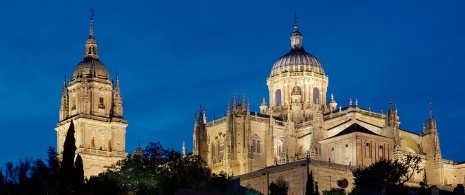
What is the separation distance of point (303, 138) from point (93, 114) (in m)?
27.3

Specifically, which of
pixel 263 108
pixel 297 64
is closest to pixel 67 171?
pixel 297 64

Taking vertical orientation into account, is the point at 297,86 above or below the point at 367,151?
above

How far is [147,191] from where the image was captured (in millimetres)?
97312

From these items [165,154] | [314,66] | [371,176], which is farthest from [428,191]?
[314,66]

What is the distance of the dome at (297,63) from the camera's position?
133125mm

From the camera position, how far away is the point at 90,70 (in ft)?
443

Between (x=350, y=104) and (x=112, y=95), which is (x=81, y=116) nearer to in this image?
(x=112, y=95)

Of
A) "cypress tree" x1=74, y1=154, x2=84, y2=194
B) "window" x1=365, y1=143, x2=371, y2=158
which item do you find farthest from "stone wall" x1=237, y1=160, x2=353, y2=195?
"cypress tree" x1=74, y1=154, x2=84, y2=194

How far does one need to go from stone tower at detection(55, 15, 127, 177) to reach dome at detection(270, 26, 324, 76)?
20.9 meters

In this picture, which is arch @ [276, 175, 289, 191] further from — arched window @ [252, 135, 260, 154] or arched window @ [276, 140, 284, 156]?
arched window @ [276, 140, 284, 156]

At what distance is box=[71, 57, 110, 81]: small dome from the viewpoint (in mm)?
134500

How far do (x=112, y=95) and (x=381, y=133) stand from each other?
36865mm

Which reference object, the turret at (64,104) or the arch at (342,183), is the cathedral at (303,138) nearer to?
the arch at (342,183)

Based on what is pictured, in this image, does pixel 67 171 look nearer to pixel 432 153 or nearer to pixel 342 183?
pixel 342 183
